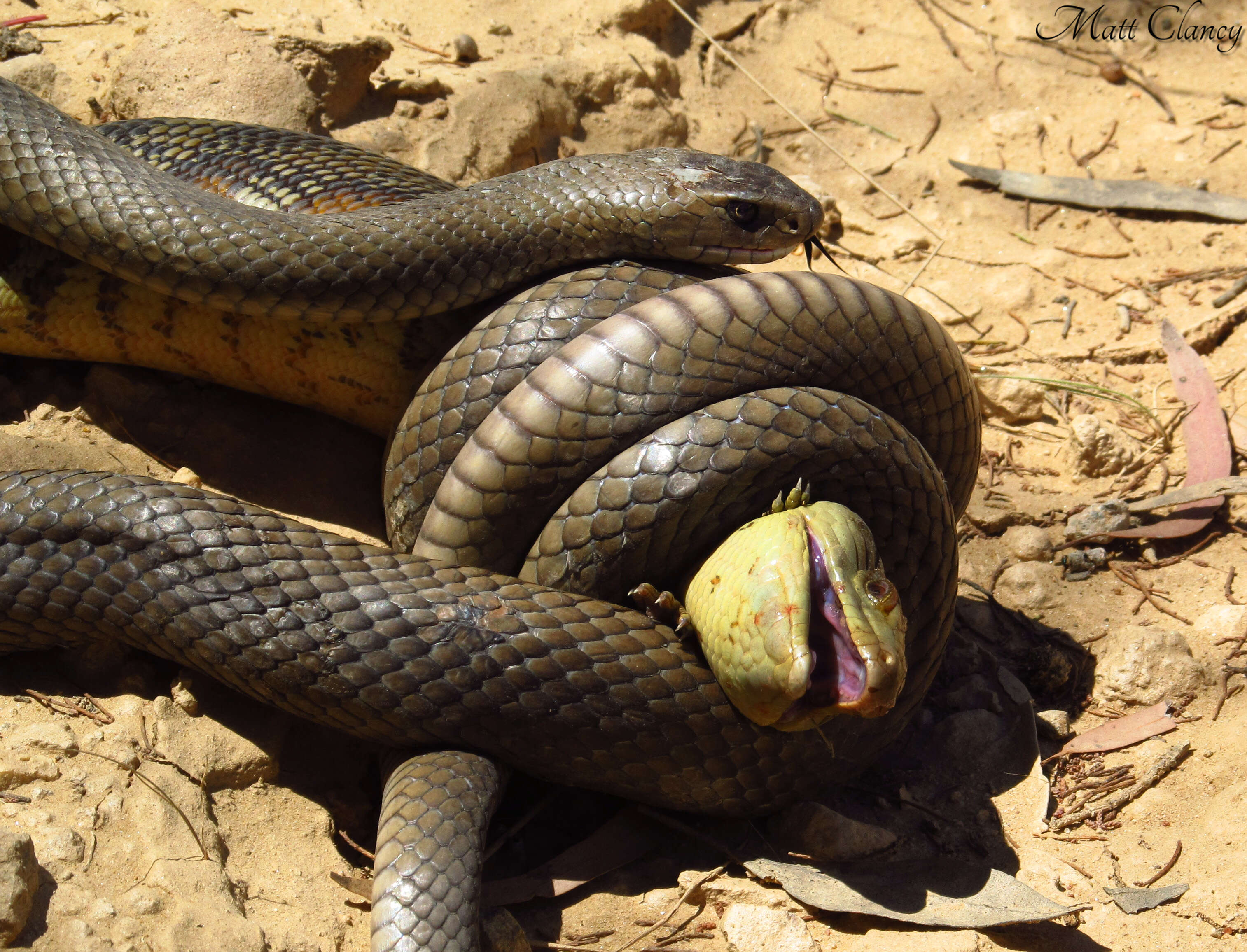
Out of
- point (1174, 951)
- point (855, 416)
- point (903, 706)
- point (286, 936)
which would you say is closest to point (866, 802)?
point (903, 706)

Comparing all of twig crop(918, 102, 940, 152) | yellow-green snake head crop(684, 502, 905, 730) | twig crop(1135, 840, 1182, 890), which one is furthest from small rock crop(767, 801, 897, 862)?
twig crop(918, 102, 940, 152)

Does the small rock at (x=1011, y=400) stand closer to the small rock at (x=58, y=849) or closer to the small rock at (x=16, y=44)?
the small rock at (x=58, y=849)

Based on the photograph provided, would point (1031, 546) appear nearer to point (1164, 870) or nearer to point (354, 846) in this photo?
point (1164, 870)

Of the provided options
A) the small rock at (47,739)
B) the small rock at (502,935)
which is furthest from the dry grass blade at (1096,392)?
the small rock at (47,739)

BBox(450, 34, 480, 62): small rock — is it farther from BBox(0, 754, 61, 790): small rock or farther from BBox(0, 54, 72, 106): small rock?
BBox(0, 754, 61, 790): small rock

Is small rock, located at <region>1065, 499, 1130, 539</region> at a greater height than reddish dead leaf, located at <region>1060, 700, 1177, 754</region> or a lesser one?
greater

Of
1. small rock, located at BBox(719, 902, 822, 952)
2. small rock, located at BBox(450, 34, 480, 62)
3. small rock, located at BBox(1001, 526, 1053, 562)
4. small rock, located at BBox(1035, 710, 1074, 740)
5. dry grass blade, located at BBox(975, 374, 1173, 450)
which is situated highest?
small rock, located at BBox(450, 34, 480, 62)

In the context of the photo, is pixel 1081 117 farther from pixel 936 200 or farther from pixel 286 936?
pixel 286 936
